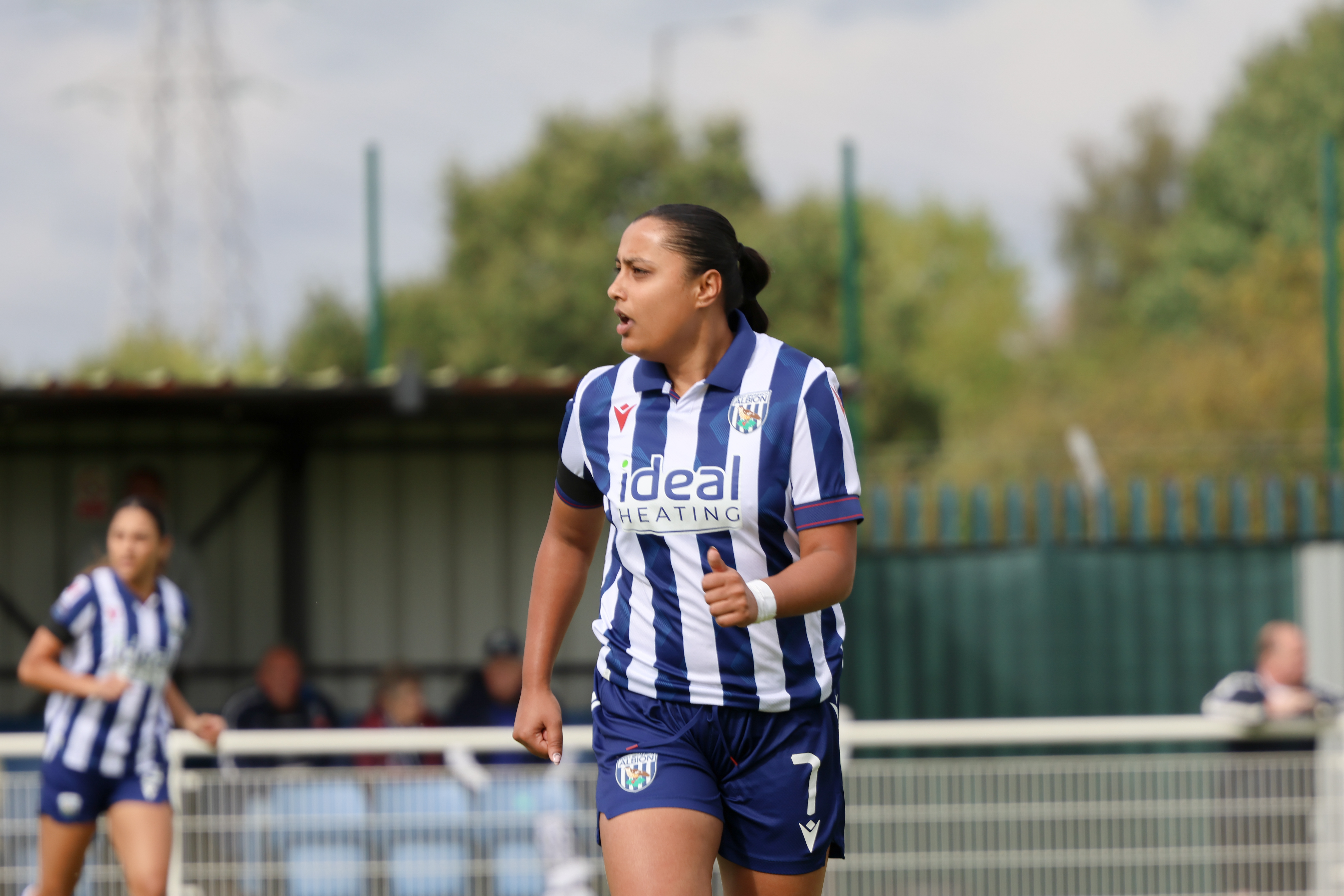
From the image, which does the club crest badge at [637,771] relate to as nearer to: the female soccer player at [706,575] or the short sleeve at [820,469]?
the female soccer player at [706,575]

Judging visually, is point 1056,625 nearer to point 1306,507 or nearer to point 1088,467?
point 1088,467

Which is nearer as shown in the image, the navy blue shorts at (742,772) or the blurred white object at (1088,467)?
the navy blue shorts at (742,772)

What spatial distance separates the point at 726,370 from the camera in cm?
333

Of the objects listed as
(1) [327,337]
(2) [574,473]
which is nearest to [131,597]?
(2) [574,473]

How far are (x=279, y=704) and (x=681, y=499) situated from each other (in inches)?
238

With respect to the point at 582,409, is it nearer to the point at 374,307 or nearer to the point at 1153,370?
the point at 374,307

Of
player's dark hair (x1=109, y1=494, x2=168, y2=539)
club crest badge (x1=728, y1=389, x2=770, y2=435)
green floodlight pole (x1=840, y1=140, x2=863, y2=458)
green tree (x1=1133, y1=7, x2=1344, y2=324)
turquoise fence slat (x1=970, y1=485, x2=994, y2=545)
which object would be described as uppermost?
green tree (x1=1133, y1=7, x2=1344, y2=324)

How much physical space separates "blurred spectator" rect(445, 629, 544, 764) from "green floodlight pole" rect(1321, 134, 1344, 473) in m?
6.77

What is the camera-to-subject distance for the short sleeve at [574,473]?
137 inches

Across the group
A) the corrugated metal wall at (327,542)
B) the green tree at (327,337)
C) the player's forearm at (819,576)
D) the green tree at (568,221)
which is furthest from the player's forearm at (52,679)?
the green tree at (327,337)

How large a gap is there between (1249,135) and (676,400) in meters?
41.2

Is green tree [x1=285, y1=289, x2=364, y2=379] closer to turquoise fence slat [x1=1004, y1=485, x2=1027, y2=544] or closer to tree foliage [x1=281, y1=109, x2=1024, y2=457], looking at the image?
tree foliage [x1=281, y1=109, x2=1024, y2=457]

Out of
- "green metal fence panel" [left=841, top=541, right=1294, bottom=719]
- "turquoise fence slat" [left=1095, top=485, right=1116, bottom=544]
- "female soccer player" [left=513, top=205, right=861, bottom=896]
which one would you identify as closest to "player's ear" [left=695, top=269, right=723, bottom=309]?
"female soccer player" [left=513, top=205, right=861, bottom=896]

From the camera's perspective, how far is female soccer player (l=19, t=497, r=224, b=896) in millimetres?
5707
